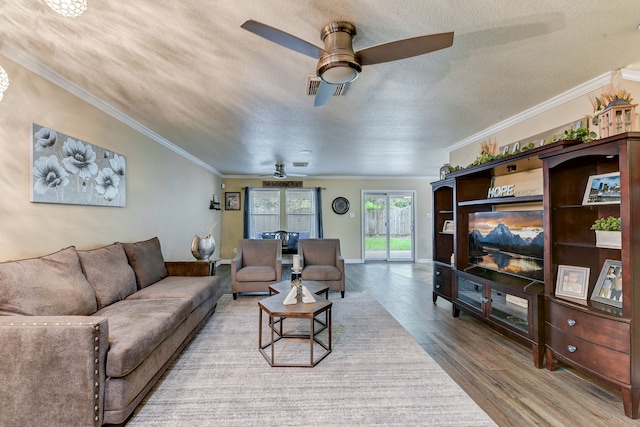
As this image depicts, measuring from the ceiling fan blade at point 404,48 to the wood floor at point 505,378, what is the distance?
7.46 ft

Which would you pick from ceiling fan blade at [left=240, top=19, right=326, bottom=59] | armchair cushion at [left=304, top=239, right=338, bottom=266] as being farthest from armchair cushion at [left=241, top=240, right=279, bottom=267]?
ceiling fan blade at [left=240, top=19, right=326, bottom=59]

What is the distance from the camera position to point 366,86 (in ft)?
8.22

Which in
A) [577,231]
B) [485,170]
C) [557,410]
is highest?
[485,170]

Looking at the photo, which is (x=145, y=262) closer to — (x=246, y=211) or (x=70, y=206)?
(x=70, y=206)

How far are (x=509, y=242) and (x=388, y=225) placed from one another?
504 centimetres

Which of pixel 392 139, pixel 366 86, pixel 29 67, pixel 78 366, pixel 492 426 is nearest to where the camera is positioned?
pixel 78 366

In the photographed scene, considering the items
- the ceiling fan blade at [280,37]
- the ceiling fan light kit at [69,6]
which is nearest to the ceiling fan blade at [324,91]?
the ceiling fan blade at [280,37]

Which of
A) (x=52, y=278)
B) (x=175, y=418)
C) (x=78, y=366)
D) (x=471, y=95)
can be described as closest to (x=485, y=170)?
(x=471, y=95)

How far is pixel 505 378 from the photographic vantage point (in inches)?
85.9

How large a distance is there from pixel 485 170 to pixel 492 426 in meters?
2.48

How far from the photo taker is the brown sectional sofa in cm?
147

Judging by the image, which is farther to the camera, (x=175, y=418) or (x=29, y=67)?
(x=29, y=67)

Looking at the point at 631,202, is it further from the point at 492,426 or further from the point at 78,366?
the point at 78,366

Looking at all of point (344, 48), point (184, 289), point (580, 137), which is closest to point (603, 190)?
point (580, 137)
